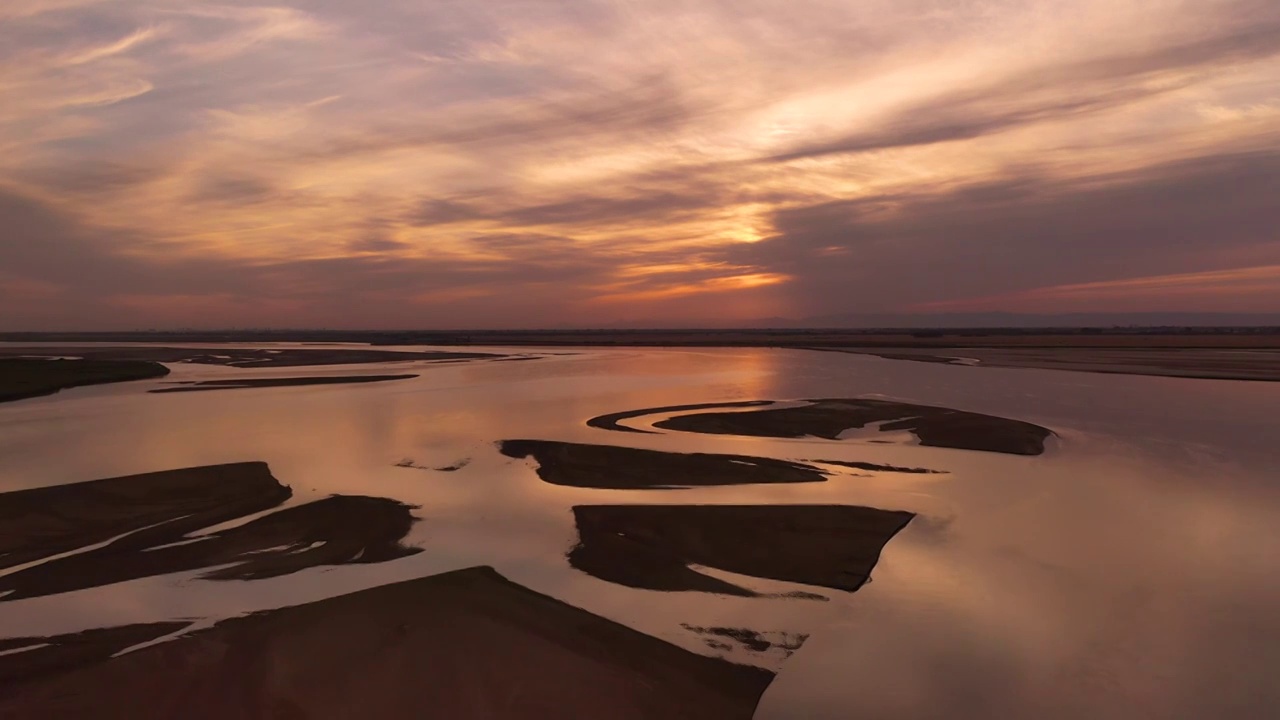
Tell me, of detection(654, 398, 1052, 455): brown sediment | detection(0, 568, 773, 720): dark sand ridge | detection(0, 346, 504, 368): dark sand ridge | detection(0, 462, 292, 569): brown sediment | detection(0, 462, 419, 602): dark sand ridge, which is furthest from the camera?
detection(0, 346, 504, 368): dark sand ridge

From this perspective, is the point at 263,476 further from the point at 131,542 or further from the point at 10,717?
the point at 10,717

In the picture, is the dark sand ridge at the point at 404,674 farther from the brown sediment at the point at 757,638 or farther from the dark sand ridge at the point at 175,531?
the dark sand ridge at the point at 175,531

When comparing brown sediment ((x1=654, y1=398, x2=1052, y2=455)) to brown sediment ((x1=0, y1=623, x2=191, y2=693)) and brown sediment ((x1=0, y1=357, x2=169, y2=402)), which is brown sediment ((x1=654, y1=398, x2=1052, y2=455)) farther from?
brown sediment ((x1=0, y1=357, x2=169, y2=402))

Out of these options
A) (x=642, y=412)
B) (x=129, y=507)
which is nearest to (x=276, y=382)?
(x=642, y=412)

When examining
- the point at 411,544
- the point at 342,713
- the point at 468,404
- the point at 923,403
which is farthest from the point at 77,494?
the point at 923,403

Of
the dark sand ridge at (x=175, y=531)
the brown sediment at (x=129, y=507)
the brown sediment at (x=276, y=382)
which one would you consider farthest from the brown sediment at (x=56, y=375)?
the dark sand ridge at (x=175, y=531)

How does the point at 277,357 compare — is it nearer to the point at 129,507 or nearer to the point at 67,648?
the point at 129,507

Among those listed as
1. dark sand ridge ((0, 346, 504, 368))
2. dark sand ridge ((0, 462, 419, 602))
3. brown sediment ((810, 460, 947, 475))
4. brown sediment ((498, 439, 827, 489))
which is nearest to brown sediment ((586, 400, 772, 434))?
brown sediment ((498, 439, 827, 489))
